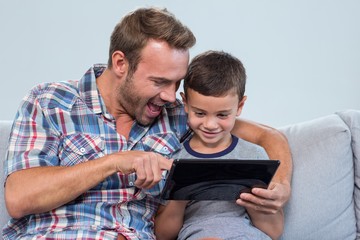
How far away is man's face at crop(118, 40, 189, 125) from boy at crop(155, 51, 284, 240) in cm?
5

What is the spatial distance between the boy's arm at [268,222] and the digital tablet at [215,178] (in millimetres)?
128

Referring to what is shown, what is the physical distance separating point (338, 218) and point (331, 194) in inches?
3.7

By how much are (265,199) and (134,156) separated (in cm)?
40

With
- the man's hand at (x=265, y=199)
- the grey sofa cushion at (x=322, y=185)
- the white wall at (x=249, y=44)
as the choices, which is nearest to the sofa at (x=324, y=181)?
the grey sofa cushion at (x=322, y=185)

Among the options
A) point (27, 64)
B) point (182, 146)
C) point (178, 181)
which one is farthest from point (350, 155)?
point (27, 64)

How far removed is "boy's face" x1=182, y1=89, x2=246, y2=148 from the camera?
1.78 meters

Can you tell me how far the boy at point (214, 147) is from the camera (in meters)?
1.77

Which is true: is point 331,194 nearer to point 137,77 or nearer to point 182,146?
point 182,146

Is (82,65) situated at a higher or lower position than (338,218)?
higher

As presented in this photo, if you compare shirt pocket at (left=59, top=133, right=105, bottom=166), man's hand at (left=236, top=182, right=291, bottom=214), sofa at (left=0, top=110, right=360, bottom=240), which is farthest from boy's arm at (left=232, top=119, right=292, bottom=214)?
shirt pocket at (left=59, top=133, right=105, bottom=166)

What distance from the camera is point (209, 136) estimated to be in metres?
1.84

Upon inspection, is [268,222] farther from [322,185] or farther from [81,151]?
[81,151]

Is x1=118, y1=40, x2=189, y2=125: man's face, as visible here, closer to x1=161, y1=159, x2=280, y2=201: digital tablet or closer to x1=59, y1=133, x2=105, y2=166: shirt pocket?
x1=59, y1=133, x2=105, y2=166: shirt pocket

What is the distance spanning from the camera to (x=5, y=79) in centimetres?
292
